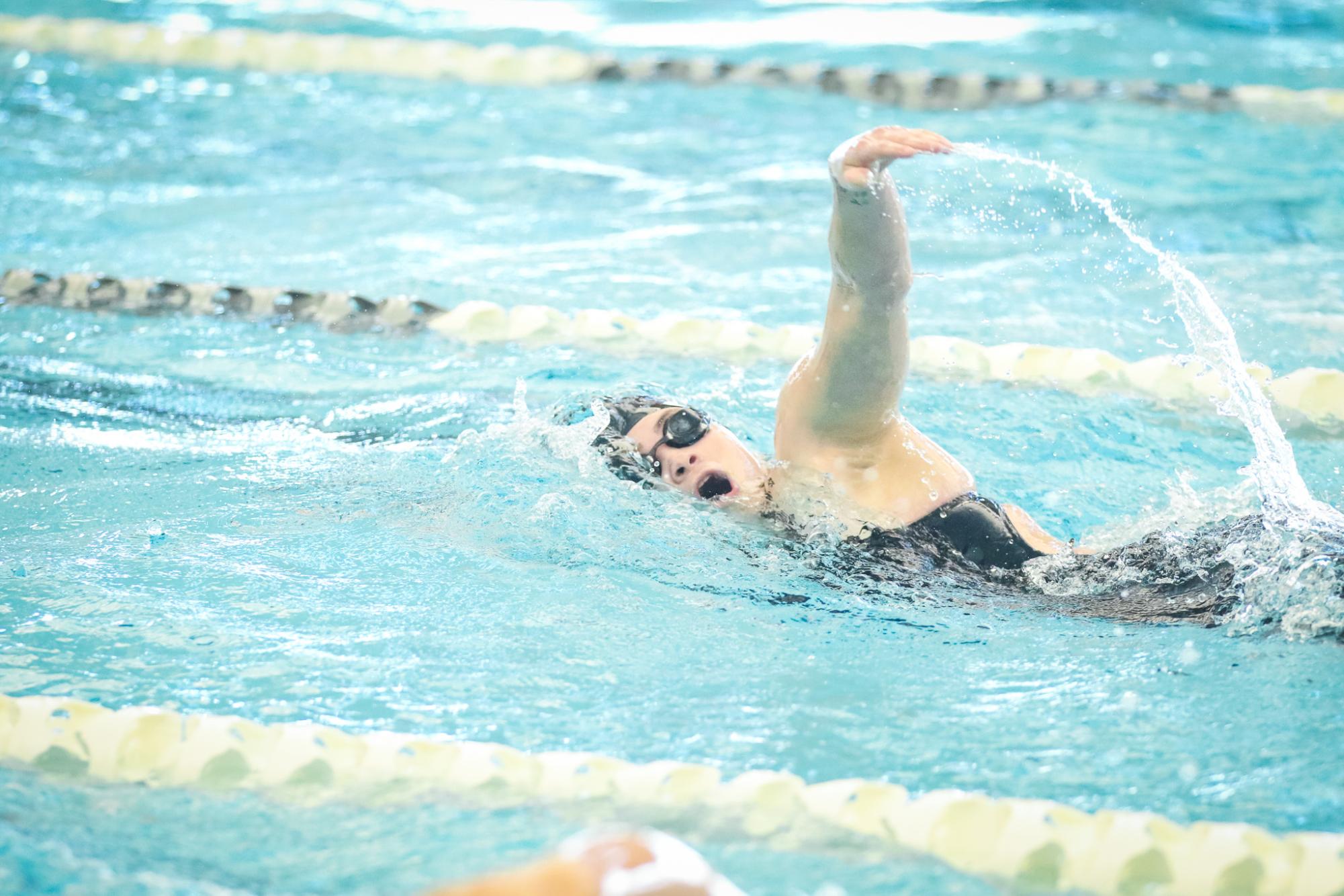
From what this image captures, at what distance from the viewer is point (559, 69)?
24.6 feet

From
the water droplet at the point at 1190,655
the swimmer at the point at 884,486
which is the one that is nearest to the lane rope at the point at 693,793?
the water droplet at the point at 1190,655

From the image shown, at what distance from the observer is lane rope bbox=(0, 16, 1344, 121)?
6605 mm

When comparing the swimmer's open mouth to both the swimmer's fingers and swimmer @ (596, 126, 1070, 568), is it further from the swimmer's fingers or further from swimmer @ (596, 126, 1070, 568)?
the swimmer's fingers

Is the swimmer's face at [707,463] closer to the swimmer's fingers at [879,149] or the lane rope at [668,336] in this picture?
the swimmer's fingers at [879,149]

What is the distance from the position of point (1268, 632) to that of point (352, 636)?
1765 mm

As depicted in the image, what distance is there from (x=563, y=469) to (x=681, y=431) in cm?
39

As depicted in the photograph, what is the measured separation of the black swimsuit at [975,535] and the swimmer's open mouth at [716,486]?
40cm

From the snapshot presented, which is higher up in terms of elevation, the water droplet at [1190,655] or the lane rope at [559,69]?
the lane rope at [559,69]

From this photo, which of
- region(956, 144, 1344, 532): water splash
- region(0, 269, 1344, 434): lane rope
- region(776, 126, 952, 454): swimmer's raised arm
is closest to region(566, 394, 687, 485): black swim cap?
region(776, 126, 952, 454): swimmer's raised arm

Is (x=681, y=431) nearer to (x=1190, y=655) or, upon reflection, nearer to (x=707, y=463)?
(x=707, y=463)

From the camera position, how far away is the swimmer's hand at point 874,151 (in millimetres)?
2223

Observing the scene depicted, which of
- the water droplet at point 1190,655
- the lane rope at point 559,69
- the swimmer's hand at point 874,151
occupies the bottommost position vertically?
the water droplet at point 1190,655

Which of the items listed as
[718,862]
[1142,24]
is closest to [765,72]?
[1142,24]

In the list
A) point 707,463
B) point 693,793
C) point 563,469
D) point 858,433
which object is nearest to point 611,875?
point 693,793
